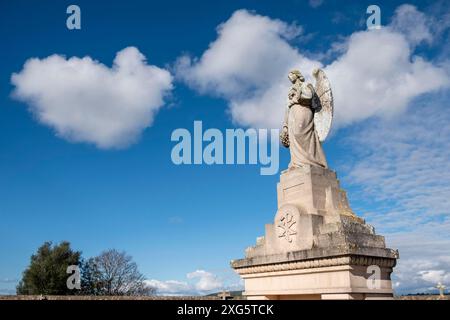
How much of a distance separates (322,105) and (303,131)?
1.06 metres

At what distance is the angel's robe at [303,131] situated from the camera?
1120cm

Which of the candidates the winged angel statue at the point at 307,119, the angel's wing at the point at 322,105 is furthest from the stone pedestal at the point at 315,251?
the angel's wing at the point at 322,105

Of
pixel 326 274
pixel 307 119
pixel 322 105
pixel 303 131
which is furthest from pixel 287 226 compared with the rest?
pixel 322 105

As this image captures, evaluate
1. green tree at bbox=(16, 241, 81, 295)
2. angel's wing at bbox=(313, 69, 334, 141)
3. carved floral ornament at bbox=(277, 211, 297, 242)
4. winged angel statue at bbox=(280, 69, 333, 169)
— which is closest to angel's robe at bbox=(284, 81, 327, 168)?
winged angel statue at bbox=(280, 69, 333, 169)

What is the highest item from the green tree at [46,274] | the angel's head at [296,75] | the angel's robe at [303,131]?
the angel's head at [296,75]

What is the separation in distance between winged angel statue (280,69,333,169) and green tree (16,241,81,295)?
3599 cm

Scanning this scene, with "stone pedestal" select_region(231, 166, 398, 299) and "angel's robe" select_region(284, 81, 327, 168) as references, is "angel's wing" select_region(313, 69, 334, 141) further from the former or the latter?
"stone pedestal" select_region(231, 166, 398, 299)

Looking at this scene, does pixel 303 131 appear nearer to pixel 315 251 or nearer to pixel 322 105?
pixel 322 105

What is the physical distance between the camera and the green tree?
40.4 m

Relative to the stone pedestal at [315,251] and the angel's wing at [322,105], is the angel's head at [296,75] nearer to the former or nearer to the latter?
the angel's wing at [322,105]

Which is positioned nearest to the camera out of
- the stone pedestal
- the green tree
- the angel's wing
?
the stone pedestal

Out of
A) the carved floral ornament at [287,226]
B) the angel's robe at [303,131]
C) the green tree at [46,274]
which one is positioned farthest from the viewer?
the green tree at [46,274]

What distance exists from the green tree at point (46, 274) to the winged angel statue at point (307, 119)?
35990 millimetres
